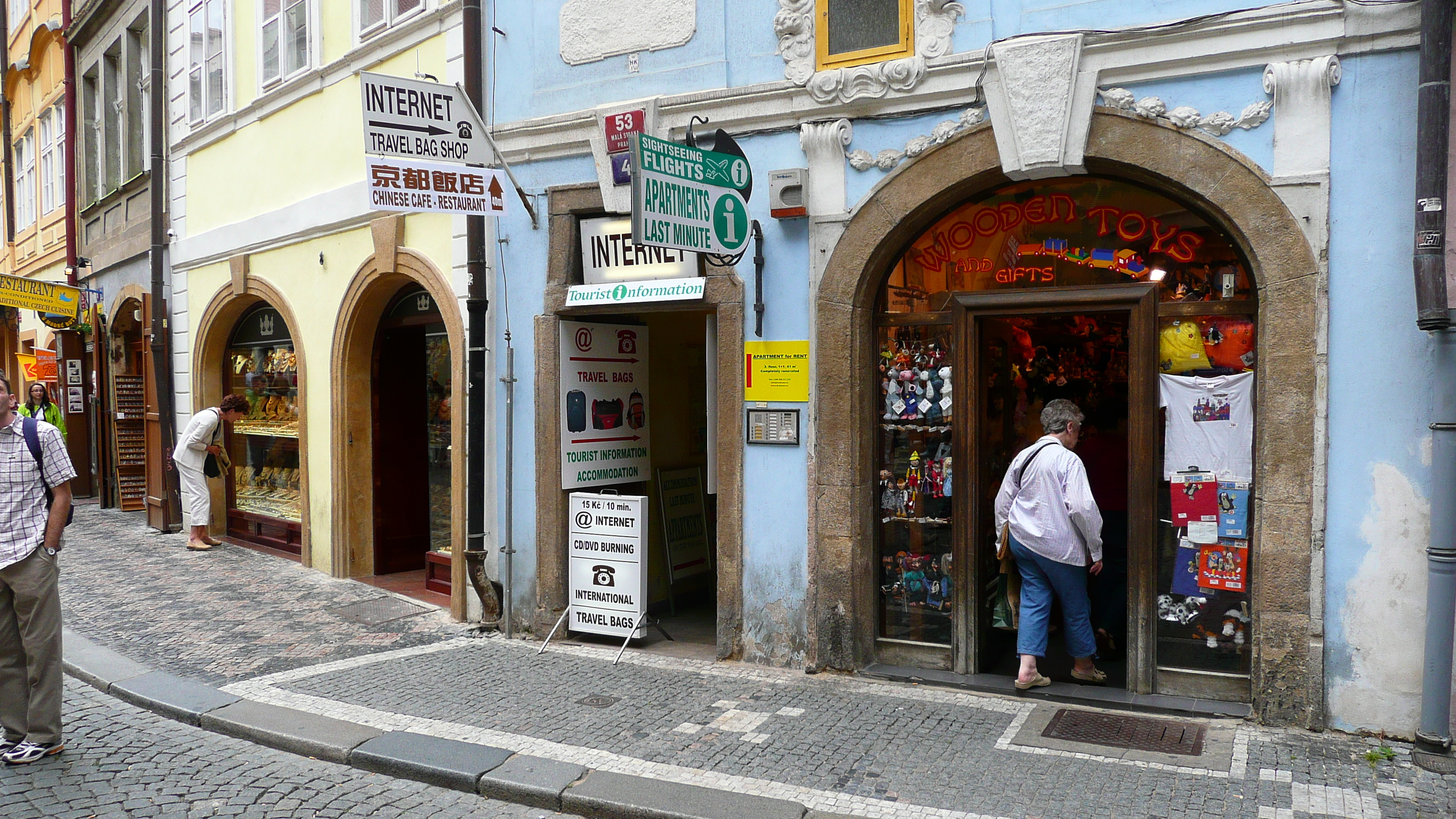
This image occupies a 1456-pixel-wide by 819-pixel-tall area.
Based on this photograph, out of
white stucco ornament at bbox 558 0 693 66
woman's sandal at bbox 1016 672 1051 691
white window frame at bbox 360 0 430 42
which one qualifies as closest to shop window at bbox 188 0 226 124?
white window frame at bbox 360 0 430 42

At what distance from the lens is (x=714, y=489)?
A: 710 cm

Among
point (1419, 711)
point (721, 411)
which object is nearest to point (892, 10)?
point (721, 411)

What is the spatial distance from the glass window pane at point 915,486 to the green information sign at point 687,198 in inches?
49.0

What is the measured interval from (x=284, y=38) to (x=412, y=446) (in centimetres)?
430

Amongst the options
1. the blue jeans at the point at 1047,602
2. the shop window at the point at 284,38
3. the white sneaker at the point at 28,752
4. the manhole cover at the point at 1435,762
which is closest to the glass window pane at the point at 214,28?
the shop window at the point at 284,38

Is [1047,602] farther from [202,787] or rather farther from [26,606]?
[26,606]

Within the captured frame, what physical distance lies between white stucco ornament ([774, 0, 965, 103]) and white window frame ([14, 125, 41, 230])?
60.0ft

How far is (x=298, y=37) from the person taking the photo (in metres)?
10.4

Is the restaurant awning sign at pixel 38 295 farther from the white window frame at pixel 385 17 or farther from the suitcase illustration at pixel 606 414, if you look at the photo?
the suitcase illustration at pixel 606 414

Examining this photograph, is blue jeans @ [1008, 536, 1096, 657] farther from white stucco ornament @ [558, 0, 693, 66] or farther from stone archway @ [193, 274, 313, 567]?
stone archway @ [193, 274, 313, 567]

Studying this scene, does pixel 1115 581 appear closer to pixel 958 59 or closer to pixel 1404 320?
pixel 1404 320

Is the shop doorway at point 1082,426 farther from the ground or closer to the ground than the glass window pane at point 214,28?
closer to the ground

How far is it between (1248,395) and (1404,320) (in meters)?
0.81

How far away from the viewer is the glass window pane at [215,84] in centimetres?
1191
